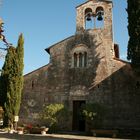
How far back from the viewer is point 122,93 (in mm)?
21672

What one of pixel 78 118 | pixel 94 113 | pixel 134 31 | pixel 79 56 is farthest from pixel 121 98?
pixel 134 31

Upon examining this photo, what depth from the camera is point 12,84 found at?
23.4 m

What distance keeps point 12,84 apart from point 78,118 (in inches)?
249

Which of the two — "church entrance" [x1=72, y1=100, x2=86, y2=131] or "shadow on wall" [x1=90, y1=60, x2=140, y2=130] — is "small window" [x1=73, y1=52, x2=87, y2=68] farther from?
"church entrance" [x1=72, y1=100, x2=86, y2=131]

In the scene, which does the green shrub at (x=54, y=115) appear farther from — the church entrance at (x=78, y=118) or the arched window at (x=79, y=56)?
the arched window at (x=79, y=56)

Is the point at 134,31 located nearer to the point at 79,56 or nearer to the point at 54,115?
the point at 79,56

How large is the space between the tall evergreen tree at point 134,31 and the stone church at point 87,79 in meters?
2.09

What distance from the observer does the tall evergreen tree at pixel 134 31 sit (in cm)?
1916

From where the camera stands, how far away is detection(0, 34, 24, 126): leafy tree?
2286 centimetres

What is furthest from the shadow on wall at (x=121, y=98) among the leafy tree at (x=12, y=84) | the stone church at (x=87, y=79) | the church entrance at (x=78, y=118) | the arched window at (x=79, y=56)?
the leafy tree at (x=12, y=84)

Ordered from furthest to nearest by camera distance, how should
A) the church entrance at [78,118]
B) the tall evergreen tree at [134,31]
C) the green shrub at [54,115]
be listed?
the church entrance at [78,118] → the green shrub at [54,115] → the tall evergreen tree at [134,31]

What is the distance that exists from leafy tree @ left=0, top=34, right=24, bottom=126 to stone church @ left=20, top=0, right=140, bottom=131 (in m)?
1.26

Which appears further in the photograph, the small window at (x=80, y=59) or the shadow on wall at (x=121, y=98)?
the small window at (x=80, y=59)

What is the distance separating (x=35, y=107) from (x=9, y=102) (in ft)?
7.61
